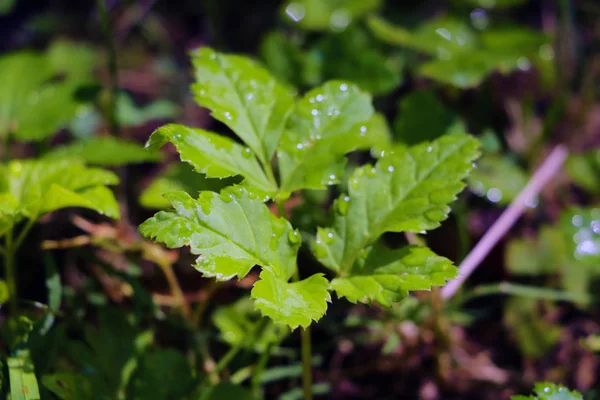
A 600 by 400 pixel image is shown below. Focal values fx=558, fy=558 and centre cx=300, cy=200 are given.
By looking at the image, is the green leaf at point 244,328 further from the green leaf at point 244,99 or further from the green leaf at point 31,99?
the green leaf at point 31,99

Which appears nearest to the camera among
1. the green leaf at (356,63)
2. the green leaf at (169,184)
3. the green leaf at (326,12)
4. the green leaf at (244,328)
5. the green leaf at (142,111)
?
the green leaf at (244,328)

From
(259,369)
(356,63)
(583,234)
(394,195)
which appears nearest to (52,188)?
(259,369)

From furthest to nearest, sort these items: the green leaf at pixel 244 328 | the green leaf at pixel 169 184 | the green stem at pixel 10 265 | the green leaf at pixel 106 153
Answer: the green leaf at pixel 169 184 → the green leaf at pixel 106 153 → the green leaf at pixel 244 328 → the green stem at pixel 10 265

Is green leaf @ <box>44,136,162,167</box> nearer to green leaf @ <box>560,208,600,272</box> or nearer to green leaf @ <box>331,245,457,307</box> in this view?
green leaf @ <box>331,245,457,307</box>

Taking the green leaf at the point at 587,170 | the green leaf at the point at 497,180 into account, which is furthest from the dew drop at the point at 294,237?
the green leaf at the point at 587,170

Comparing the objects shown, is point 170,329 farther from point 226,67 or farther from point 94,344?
point 226,67

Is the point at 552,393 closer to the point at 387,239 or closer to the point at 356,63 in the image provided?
the point at 387,239

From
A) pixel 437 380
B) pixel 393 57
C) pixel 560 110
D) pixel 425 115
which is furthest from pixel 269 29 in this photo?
pixel 437 380
